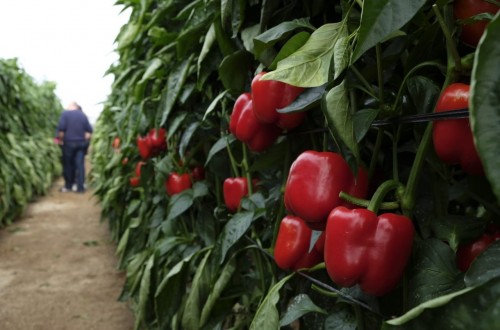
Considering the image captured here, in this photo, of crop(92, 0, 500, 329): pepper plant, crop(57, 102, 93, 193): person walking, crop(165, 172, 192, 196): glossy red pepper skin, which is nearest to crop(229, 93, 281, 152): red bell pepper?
crop(92, 0, 500, 329): pepper plant

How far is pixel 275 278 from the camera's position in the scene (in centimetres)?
129

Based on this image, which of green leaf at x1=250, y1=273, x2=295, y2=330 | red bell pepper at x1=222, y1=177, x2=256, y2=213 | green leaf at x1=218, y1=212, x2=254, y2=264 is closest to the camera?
green leaf at x1=250, y1=273, x2=295, y2=330

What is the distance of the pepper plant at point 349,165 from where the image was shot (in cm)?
58

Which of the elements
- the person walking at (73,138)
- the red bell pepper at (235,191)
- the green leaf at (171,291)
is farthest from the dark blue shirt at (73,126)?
the red bell pepper at (235,191)

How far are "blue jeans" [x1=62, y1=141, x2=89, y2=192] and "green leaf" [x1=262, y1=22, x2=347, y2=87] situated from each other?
7836mm

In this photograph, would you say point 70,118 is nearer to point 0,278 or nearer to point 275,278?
point 0,278

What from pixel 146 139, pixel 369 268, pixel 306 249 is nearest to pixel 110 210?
pixel 146 139

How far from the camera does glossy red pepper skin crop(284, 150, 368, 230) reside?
0.80 m

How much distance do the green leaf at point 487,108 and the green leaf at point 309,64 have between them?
33 cm

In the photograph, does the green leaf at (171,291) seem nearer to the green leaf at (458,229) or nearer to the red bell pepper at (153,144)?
the red bell pepper at (153,144)

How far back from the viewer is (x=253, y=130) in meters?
1.09

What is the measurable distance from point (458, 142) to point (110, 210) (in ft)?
12.9

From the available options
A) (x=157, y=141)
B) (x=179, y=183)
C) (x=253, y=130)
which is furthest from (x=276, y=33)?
(x=157, y=141)

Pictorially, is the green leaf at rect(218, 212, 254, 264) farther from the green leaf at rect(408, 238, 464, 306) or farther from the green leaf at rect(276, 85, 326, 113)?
the green leaf at rect(408, 238, 464, 306)
